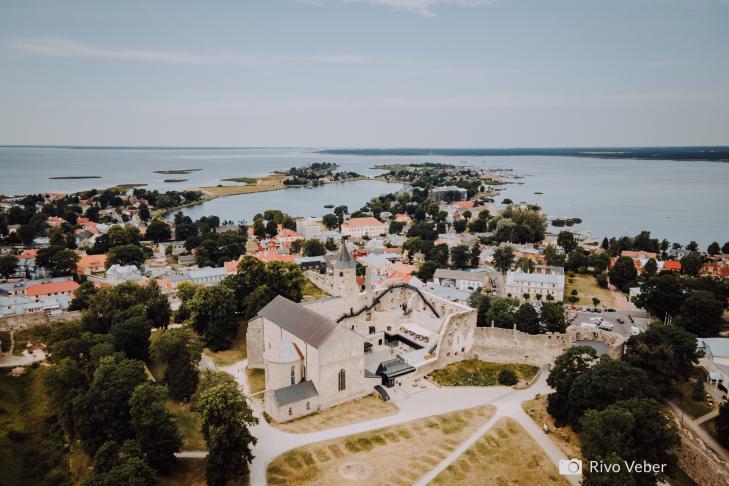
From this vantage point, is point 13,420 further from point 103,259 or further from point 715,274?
point 715,274

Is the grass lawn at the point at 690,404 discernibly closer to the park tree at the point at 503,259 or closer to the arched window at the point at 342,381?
the arched window at the point at 342,381

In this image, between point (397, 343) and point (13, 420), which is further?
point (397, 343)

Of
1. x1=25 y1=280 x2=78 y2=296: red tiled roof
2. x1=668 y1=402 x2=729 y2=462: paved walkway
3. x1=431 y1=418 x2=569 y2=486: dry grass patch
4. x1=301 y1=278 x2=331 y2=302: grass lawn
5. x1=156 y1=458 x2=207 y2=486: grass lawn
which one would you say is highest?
x1=25 y1=280 x2=78 y2=296: red tiled roof

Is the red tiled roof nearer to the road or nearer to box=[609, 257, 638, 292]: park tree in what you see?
the road

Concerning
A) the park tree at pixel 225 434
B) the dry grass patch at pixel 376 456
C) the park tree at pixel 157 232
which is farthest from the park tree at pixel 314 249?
the park tree at pixel 225 434

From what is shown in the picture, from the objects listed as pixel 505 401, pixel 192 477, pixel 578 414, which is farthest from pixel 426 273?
pixel 192 477

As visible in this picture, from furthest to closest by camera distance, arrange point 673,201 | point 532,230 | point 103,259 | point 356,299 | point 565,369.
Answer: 1. point 673,201
2. point 532,230
3. point 103,259
4. point 356,299
5. point 565,369

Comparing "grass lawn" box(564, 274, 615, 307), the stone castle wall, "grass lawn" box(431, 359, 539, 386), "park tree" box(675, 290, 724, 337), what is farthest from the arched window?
"grass lawn" box(564, 274, 615, 307)

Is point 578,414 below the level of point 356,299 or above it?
below
